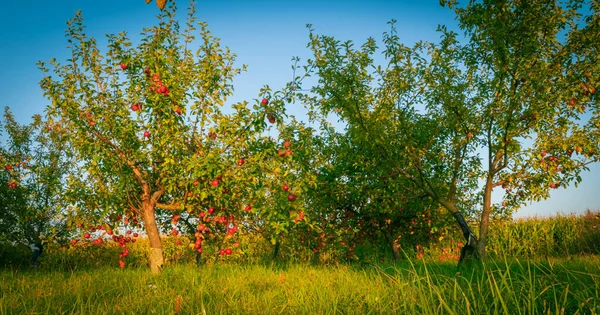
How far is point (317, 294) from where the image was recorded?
4504 mm

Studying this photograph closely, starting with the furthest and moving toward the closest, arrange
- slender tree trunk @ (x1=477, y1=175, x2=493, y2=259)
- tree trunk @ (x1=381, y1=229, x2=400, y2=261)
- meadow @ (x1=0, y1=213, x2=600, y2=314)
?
1. tree trunk @ (x1=381, y1=229, x2=400, y2=261)
2. slender tree trunk @ (x1=477, y1=175, x2=493, y2=259)
3. meadow @ (x1=0, y1=213, x2=600, y2=314)

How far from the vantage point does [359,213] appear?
1009 centimetres

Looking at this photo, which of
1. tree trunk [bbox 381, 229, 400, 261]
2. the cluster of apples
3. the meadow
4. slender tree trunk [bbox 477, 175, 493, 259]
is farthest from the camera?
tree trunk [bbox 381, 229, 400, 261]

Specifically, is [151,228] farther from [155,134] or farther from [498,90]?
[498,90]

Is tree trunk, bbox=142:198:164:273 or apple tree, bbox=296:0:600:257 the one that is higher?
apple tree, bbox=296:0:600:257

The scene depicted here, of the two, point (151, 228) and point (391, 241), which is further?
point (391, 241)

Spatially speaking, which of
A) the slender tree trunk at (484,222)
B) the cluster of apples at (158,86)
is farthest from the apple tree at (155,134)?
the slender tree trunk at (484,222)

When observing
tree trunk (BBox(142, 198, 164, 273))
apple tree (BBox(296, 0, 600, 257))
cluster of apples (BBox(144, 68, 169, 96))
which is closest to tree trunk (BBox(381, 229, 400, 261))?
apple tree (BBox(296, 0, 600, 257))

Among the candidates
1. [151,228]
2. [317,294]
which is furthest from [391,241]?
[151,228]

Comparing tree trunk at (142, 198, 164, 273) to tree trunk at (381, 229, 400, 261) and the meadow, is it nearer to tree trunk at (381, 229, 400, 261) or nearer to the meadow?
the meadow

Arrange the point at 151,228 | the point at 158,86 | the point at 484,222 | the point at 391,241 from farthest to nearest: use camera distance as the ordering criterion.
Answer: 1. the point at 391,241
2. the point at 484,222
3. the point at 151,228
4. the point at 158,86

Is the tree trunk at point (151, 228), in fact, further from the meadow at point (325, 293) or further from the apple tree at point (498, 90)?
the apple tree at point (498, 90)

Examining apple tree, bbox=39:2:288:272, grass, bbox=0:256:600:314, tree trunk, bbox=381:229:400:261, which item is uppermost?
apple tree, bbox=39:2:288:272

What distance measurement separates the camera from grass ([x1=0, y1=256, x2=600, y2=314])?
3387mm
